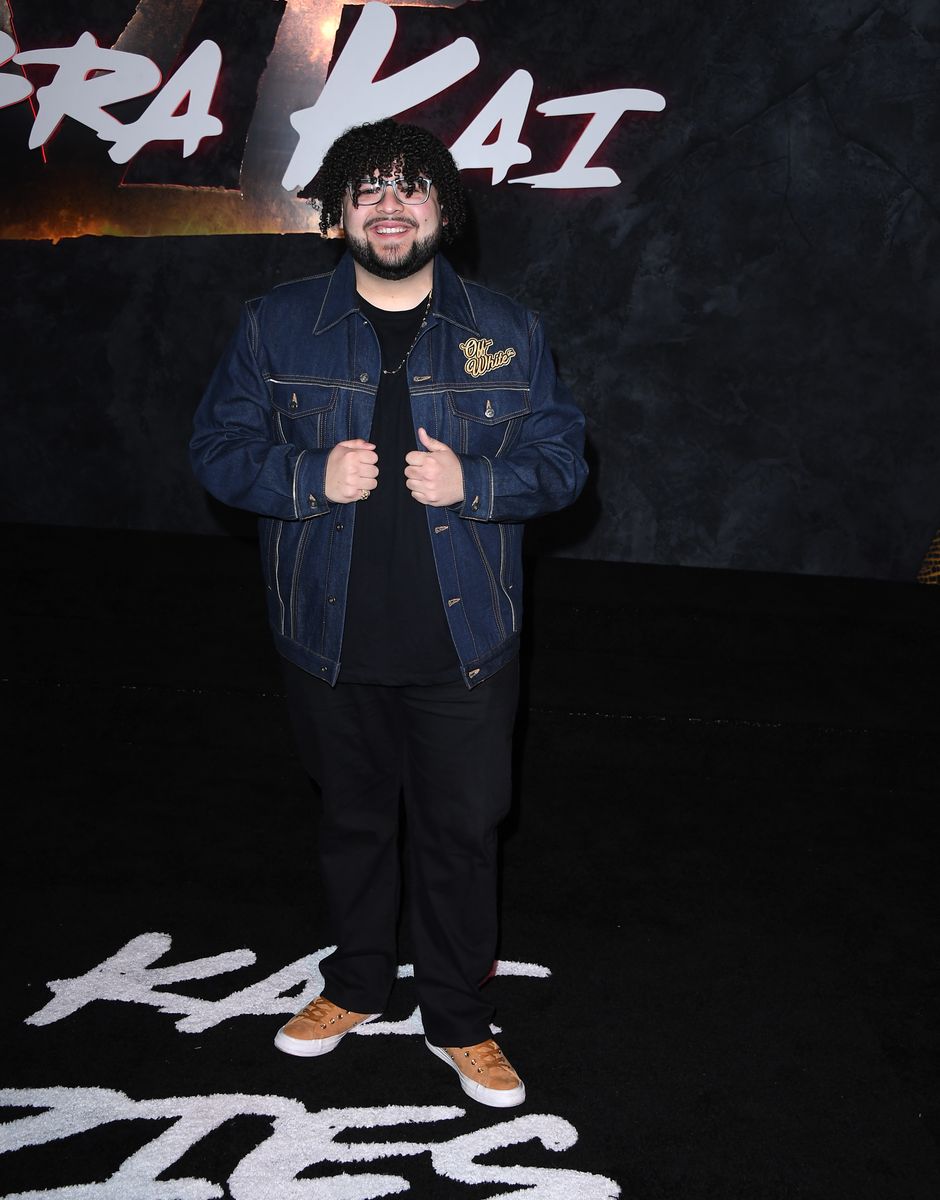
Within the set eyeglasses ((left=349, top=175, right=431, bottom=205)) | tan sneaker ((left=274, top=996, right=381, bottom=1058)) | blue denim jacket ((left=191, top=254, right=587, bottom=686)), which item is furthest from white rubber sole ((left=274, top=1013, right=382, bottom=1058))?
eyeglasses ((left=349, top=175, right=431, bottom=205))

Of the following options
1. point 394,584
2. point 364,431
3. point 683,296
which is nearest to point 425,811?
point 394,584

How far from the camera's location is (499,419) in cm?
196

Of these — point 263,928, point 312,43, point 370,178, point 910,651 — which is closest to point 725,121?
point 312,43

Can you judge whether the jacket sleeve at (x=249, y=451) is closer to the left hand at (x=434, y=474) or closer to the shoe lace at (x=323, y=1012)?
the left hand at (x=434, y=474)

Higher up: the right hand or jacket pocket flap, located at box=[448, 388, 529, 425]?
jacket pocket flap, located at box=[448, 388, 529, 425]

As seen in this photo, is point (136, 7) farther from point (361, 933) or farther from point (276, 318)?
point (361, 933)

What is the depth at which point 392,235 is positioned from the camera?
6.05 feet

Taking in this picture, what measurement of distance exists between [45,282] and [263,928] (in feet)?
11.1

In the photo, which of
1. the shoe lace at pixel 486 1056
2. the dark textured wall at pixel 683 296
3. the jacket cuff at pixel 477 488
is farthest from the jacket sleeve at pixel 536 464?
the dark textured wall at pixel 683 296

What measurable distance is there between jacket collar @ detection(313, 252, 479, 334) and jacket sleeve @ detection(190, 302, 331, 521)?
0.12 m

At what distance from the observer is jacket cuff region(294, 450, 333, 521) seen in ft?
6.02

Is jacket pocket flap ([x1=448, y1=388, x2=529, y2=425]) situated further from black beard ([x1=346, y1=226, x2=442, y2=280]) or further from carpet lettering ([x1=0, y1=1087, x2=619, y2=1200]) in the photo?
carpet lettering ([x1=0, y1=1087, x2=619, y2=1200])

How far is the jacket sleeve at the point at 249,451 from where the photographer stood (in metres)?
1.86

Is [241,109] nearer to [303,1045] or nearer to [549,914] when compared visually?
[549,914]
